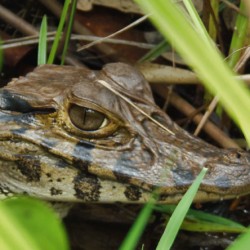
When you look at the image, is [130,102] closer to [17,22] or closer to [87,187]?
[87,187]

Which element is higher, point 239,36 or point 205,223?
point 239,36

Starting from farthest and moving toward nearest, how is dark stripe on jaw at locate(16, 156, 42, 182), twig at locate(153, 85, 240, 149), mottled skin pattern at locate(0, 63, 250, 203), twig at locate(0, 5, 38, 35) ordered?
twig at locate(0, 5, 38, 35) < twig at locate(153, 85, 240, 149) < dark stripe on jaw at locate(16, 156, 42, 182) < mottled skin pattern at locate(0, 63, 250, 203)

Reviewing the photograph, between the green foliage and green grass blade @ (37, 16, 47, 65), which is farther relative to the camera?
green grass blade @ (37, 16, 47, 65)

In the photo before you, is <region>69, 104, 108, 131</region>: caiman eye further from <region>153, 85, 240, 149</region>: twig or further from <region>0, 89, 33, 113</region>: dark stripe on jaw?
<region>153, 85, 240, 149</region>: twig

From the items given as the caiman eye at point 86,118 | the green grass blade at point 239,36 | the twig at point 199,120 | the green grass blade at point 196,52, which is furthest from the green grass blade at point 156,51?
the green grass blade at point 196,52

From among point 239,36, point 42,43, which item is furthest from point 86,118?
point 239,36

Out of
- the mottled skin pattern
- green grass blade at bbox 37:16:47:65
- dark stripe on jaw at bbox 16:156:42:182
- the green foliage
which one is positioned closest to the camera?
the green foliage

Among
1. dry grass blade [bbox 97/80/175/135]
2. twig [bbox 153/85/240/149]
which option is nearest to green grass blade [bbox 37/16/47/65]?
dry grass blade [bbox 97/80/175/135]

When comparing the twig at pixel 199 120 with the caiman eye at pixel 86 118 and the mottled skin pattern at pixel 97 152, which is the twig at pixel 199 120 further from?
the caiman eye at pixel 86 118
